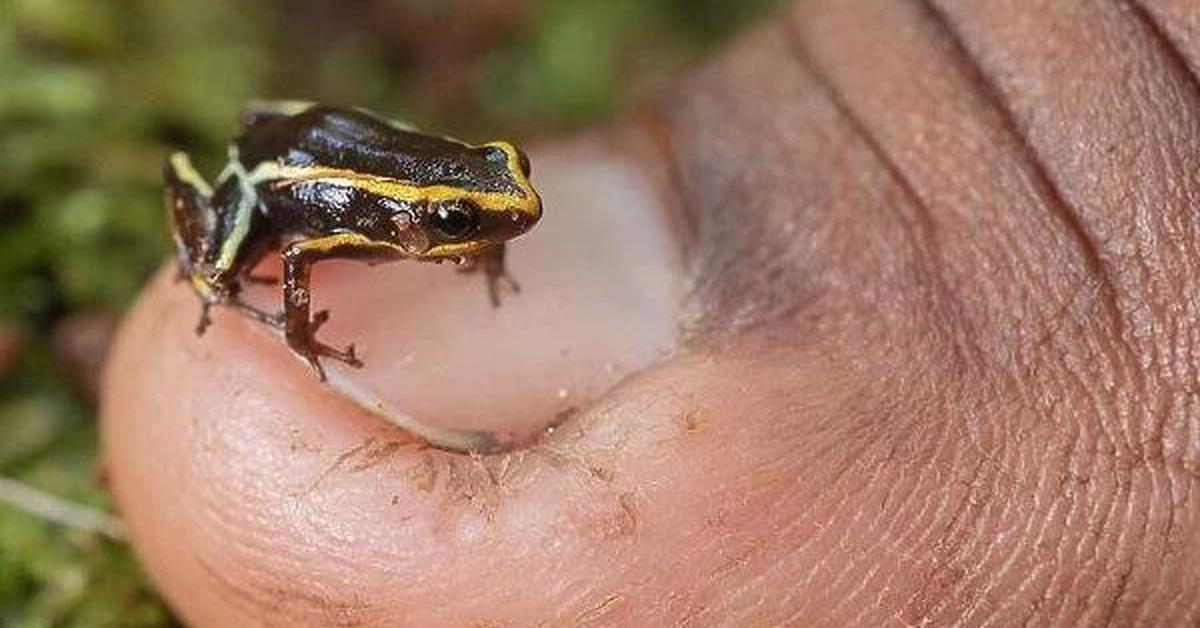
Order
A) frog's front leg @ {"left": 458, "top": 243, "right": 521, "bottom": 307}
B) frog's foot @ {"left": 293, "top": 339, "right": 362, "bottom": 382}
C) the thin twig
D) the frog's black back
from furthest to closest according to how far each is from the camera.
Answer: the thin twig
frog's front leg @ {"left": 458, "top": 243, "right": 521, "bottom": 307}
the frog's black back
frog's foot @ {"left": 293, "top": 339, "right": 362, "bottom": 382}

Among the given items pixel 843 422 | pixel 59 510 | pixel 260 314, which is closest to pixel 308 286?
pixel 260 314

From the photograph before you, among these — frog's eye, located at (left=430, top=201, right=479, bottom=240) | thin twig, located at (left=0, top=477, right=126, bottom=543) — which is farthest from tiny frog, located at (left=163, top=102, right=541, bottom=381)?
thin twig, located at (left=0, top=477, right=126, bottom=543)

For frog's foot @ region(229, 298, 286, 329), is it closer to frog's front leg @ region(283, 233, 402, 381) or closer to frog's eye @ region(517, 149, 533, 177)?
frog's front leg @ region(283, 233, 402, 381)

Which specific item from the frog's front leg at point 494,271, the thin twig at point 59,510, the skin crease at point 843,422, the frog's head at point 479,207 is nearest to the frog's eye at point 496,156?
the frog's head at point 479,207

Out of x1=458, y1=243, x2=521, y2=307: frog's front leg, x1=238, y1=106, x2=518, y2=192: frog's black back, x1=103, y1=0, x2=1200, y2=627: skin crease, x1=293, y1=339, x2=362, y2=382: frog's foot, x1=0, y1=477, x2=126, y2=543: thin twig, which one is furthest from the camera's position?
x1=0, y1=477, x2=126, y2=543: thin twig

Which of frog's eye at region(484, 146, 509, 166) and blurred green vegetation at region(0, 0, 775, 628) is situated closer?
frog's eye at region(484, 146, 509, 166)

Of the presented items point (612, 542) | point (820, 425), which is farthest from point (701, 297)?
point (612, 542)

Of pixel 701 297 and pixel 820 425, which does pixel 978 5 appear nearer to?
pixel 701 297

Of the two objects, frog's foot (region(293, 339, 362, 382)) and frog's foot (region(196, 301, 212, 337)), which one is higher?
frog's foot (region(293, 339, 362, 382))
